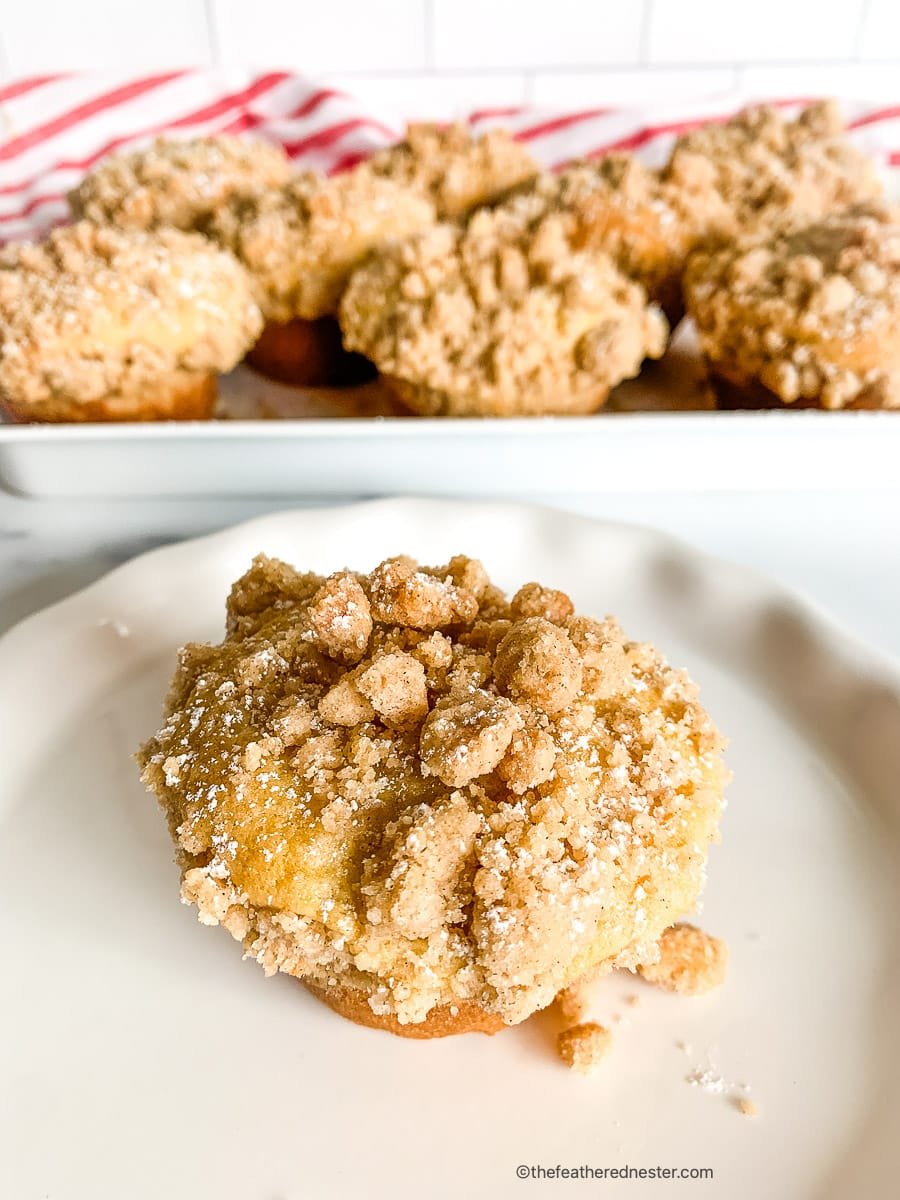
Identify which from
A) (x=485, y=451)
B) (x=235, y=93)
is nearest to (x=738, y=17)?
(x=235, y=93)

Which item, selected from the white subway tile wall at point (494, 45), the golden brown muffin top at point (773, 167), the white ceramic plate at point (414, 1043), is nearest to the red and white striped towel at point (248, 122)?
the white subway tile wall at point (494, 45)

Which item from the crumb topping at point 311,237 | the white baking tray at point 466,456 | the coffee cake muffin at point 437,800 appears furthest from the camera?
the crumb topping at point 311,237

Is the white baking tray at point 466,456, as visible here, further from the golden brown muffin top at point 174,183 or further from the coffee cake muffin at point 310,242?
the golden brown muffin top at point 174,183

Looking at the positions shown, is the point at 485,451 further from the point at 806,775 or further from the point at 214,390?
the point at 806,775

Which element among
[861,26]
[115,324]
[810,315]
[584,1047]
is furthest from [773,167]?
[584,1047]

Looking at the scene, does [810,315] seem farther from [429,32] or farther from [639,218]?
[429,32]

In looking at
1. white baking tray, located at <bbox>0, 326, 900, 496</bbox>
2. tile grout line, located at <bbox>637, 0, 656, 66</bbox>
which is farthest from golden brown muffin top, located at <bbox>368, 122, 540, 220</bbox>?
tile grout line, located at <bbox>637, 0, 656, 66</bbox>
